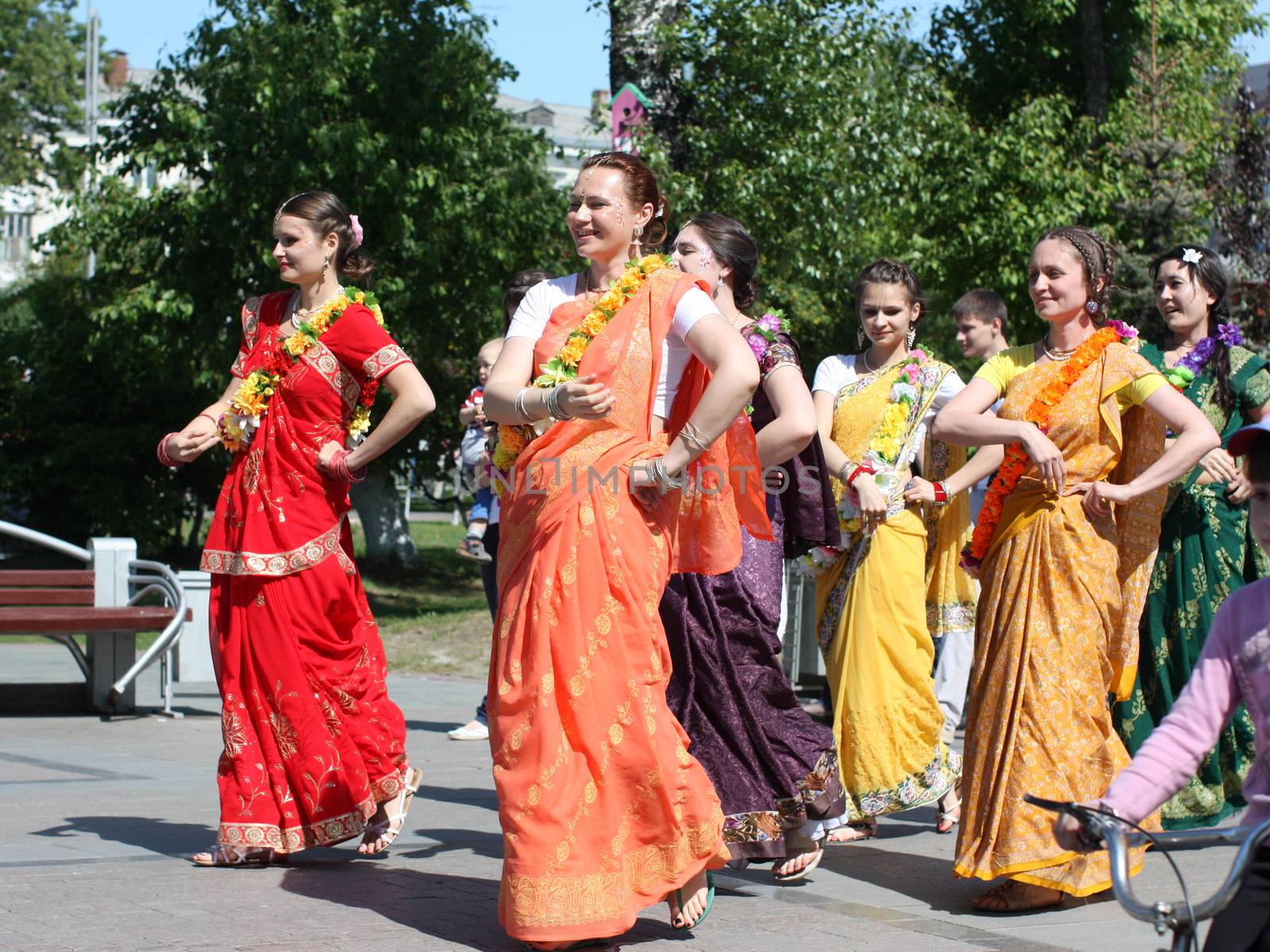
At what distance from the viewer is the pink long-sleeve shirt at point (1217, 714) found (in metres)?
2.93

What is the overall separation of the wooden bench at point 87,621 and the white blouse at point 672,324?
565 cm

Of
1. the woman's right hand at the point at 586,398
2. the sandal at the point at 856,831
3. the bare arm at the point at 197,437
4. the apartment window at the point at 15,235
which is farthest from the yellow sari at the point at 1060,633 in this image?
the apartment window at the point at 15,235

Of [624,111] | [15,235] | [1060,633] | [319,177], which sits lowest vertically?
[1060,633]

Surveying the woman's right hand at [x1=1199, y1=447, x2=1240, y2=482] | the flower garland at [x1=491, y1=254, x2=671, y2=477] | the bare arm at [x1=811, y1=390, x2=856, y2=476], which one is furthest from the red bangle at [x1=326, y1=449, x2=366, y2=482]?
the woman's right hand at [x1=1199, y1=447, x2=1240, y2=482]

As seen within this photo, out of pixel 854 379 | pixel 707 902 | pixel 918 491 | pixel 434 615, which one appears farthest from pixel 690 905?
pixel 434 615

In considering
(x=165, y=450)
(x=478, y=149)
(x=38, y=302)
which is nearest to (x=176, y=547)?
(x=38, y=302)

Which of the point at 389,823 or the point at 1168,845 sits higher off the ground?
the point at 1168,845

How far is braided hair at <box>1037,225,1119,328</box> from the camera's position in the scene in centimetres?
552

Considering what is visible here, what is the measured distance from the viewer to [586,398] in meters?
4.36

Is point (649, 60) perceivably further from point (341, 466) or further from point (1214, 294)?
point (341, 466)

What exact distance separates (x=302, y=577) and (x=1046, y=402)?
263 centimetres

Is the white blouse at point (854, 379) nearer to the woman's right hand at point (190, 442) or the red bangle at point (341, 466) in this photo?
the red bangle at point (341, 466)

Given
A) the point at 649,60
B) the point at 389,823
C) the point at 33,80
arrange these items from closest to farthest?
the point at 389,823
the point at 649,60
the point at 33,80

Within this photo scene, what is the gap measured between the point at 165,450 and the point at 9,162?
146 ft
